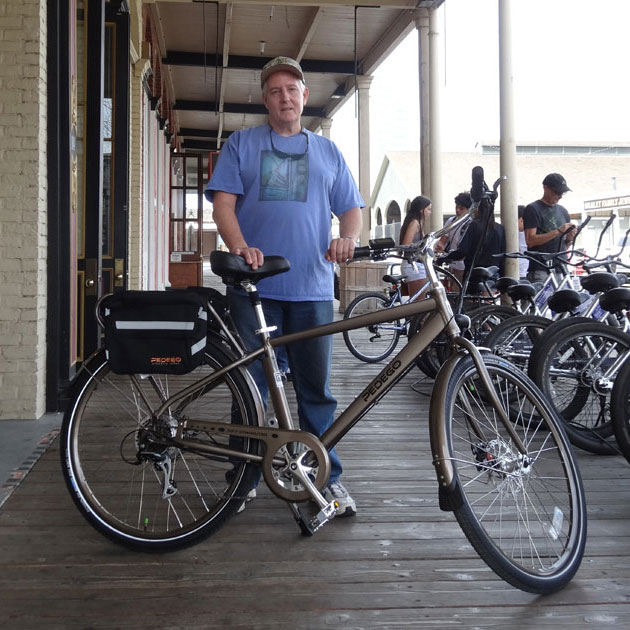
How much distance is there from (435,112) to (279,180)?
21.5 ft

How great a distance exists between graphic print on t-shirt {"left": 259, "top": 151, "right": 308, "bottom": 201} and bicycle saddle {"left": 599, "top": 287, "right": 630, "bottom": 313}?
5.31ft

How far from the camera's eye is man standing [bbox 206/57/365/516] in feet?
8.45

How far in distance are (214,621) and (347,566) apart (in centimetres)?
48


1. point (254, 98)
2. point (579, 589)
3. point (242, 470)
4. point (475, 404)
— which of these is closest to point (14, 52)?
point (242, 470)

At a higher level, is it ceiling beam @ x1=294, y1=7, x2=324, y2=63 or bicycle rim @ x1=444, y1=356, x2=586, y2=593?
ceiling beam @ x1=294, y1=7, x2=324, y2=63

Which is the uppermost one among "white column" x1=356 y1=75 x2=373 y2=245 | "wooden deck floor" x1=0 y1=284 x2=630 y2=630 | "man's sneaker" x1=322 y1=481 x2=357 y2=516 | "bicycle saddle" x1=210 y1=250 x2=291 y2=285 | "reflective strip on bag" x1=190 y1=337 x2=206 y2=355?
"white column" x1=356 y1=75 x2=373 y2=245

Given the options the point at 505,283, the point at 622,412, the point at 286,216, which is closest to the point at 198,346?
the point at 286,216

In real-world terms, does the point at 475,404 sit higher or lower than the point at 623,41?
lower

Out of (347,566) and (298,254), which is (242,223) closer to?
(298,254)

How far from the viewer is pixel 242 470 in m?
2.32

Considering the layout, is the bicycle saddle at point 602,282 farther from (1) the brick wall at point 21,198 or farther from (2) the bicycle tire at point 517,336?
(1) the brick wall at point 21,198

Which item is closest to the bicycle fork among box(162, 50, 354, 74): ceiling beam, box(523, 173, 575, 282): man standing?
box(523, 173, 575, 282): man standing

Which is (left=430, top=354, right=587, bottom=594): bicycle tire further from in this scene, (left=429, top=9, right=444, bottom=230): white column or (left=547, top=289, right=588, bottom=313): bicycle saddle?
(left=429, top=9, right=444, bottom=230): white column

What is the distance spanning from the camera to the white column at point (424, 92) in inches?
347
